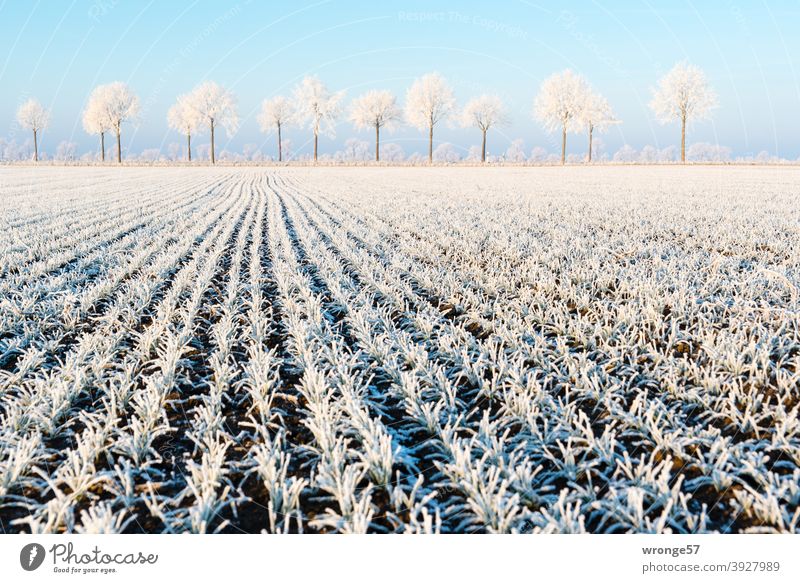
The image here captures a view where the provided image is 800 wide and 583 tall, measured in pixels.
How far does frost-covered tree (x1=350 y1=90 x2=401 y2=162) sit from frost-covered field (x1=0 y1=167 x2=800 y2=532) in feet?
240

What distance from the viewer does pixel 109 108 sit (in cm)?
7588

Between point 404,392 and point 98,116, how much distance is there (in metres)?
88.0

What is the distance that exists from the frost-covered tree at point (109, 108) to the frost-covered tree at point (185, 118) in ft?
23.8

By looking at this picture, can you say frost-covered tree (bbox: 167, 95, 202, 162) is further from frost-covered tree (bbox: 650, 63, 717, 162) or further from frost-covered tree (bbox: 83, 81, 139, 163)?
frost-covered tree (bbox: 650, 63, 717, 162)

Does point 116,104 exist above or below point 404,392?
above

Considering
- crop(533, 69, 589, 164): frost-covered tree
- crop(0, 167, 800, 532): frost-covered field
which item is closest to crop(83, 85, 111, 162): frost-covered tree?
crop(533, 69, 589, 164): frost-covered tree

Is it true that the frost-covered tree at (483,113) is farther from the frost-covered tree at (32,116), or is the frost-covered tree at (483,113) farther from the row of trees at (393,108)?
the frost-covered tree at (32,116)

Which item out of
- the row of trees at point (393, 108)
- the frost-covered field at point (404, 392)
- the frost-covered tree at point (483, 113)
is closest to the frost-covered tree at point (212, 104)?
the row of trees at point (393, 108)

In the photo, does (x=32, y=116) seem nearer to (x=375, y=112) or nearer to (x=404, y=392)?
(x=375, y=112)

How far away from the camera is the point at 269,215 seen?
17.1m

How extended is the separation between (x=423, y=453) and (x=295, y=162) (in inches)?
3038

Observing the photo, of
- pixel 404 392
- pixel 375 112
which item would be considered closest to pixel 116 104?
pixel 375 112

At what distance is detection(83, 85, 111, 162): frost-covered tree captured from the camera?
248 feet

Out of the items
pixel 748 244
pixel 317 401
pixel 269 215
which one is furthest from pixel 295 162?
pixel 317 401
